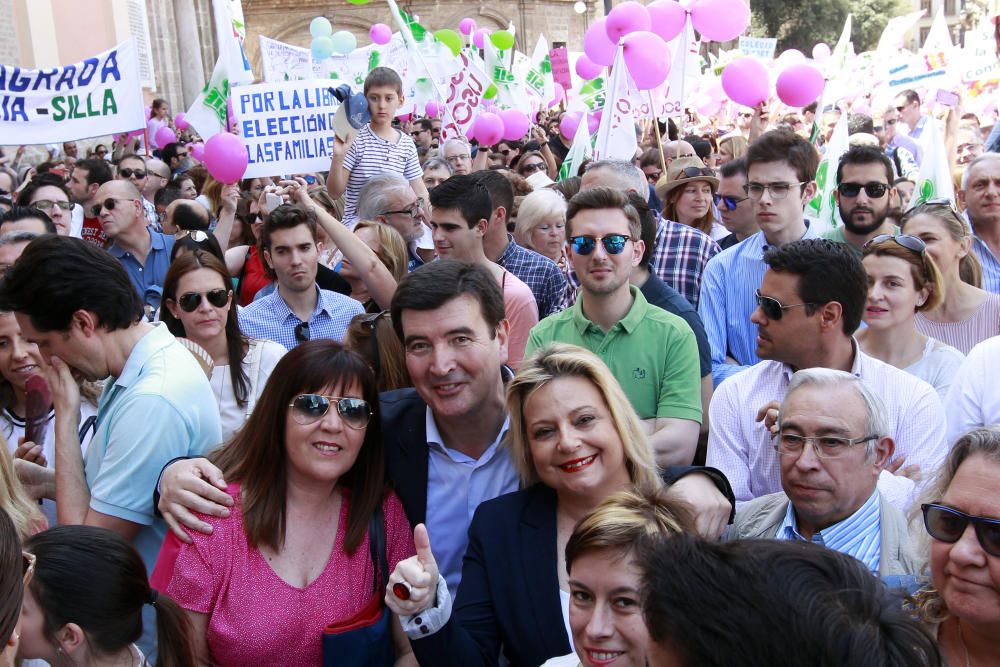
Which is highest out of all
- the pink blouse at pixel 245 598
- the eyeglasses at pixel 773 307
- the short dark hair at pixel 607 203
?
the short dark hair at pixel 607 203

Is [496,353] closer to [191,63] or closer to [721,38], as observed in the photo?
[721,38]

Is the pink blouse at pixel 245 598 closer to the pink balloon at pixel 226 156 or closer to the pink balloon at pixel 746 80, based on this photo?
the pink balloon at pixel 226 156

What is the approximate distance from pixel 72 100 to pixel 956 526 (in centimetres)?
760

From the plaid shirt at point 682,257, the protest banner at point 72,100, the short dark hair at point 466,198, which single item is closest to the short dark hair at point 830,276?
the short dark hair at point 466,198

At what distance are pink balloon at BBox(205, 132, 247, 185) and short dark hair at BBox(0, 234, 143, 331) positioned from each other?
4.28 meters

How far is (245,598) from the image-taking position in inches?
116

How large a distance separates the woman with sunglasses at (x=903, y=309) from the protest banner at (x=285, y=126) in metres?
4.50

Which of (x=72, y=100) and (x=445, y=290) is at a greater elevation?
(x=72, y=100)

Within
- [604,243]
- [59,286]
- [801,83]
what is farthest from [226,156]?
[801,83]

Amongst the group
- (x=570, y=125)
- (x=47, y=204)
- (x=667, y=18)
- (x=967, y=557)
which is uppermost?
(x=667, y=18)

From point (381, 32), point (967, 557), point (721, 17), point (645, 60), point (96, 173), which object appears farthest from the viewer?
point (381, 32)

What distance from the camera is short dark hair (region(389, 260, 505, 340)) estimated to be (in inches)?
135

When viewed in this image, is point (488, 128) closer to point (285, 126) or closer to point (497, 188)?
point (285, 126)

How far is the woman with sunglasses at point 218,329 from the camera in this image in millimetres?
4500
